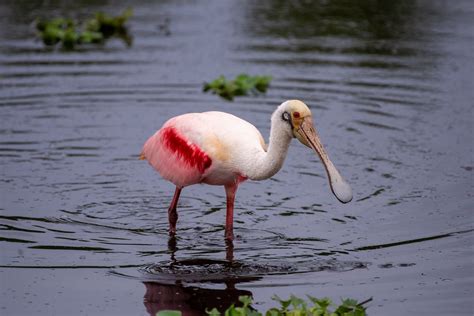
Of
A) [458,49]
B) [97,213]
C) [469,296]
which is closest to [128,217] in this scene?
[97,213]

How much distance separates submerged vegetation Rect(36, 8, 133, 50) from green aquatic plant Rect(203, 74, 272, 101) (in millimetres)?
3367

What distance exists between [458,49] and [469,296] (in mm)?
8761

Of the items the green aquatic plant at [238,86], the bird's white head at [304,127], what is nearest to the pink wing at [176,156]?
the bird's white head at [304,127]

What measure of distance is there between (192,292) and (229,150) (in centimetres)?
137

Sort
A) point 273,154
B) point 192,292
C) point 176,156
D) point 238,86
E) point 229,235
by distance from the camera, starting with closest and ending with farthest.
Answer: point 192,292, point 273,154, point 229,235, point 176,156, point 238,86

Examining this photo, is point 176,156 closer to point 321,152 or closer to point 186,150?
point 186,150

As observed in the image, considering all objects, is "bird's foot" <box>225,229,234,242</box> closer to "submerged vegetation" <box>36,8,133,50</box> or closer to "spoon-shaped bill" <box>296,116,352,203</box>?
"spoon-shaped bill" <box>296,116,352,203</box>

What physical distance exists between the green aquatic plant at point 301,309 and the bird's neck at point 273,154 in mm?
1498

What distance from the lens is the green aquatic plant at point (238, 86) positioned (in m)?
13.8

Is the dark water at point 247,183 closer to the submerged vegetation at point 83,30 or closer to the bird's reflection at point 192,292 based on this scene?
the bird's reflection at point 192,292

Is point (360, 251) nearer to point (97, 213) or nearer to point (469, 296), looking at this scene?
point (469, 296)

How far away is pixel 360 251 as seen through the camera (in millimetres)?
8727

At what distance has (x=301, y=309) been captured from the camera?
275 inches

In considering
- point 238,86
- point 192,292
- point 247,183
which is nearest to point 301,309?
point 192,292
